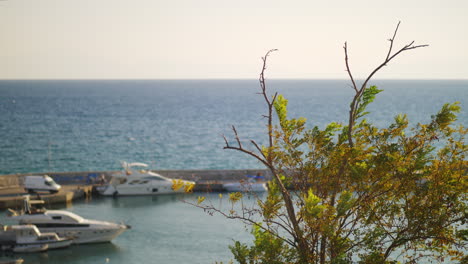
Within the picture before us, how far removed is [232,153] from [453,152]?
67.6 m

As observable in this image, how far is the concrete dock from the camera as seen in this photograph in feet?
133

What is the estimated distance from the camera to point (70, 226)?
105 ft

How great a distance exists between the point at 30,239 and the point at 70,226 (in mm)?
2286

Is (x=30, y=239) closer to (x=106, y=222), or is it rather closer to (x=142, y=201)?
(x=106, y=222)

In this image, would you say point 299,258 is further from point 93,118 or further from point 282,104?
point 93,118

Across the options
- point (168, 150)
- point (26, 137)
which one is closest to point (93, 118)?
point (26, 137)

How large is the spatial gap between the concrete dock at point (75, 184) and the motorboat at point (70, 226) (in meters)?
7.28

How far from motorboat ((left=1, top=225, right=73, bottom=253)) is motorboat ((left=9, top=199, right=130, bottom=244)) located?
89 cm

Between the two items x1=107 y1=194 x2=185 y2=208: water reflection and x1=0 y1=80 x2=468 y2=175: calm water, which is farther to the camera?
x1=0 y1=80 x2=468 y2=175: calm water

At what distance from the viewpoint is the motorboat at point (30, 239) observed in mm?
30438

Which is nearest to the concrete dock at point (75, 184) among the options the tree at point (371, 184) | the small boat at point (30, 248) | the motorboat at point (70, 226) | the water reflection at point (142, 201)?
the water reflection at point (142, 201)

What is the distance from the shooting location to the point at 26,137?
9338cm

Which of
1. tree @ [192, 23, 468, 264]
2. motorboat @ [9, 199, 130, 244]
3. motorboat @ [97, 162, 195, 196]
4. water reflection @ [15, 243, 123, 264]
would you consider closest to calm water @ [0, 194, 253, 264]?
water reflection @ [15, 243, 123, 264]

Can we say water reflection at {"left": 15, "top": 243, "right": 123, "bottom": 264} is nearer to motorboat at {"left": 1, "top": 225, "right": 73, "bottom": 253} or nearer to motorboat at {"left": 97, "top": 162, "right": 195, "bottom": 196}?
motorboat at {"left": 1, "top": 225, "right": 73, "bottom": 253}
